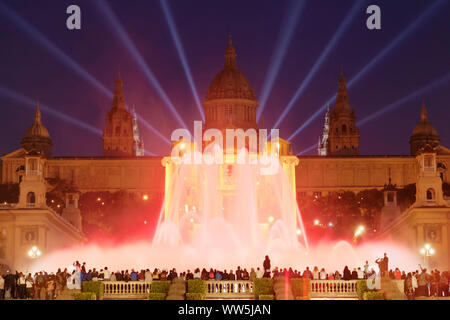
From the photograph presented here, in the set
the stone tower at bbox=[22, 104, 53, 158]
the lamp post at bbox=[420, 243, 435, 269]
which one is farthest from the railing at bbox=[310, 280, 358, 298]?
the stone tower at bbox=[22, 104, 53, 158]

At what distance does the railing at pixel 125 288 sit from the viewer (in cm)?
5256

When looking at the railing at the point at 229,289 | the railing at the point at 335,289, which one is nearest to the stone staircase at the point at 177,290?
the railing at the point at 229,289

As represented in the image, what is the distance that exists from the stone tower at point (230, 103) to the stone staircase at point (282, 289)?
428ft

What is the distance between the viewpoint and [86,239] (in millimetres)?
102688

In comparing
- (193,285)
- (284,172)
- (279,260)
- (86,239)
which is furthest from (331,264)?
(284,172)

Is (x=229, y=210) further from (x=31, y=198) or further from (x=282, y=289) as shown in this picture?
(x=282, y=289)

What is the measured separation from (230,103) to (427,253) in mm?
108724

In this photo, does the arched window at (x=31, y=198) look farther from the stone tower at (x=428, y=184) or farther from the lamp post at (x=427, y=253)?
the lamp post at (x=427, y=253)

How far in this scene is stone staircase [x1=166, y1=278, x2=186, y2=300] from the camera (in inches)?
1951

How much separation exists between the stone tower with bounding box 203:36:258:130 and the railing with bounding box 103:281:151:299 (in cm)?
12880

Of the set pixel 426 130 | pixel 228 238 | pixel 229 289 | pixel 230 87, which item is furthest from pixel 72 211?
pixel 426 130

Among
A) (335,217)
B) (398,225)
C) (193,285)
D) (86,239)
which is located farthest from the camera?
(335,217)

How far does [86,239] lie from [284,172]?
2126 inches
